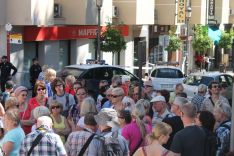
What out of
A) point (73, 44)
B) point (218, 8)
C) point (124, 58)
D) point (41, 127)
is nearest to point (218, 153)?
point (41, 127)

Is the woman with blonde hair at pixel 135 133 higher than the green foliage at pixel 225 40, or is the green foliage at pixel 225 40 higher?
the green foliage at pixel 225 40

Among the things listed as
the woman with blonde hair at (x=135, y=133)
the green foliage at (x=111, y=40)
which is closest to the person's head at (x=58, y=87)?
the woman with blonde hair at (x=135, y=133)

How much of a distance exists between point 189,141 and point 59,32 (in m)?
22.0

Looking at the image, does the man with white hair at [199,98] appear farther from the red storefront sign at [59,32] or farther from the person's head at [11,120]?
the red storefront sign at [59,32]

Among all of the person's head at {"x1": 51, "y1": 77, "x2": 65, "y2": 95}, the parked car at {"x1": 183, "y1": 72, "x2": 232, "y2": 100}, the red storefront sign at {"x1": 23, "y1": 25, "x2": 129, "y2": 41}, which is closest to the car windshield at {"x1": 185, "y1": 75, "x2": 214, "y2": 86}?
the parked car at {"x1": 183, "y1": 72, "x2": 232, "y2": 100}

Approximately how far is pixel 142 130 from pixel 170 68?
17769mm

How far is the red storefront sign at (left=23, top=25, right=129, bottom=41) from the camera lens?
26689 mm

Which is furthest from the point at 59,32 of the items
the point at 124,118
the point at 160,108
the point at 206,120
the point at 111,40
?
the point at 206,120

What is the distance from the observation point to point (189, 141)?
7.32 meters

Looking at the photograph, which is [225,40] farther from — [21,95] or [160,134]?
[160,134]

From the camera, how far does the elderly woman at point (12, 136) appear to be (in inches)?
298

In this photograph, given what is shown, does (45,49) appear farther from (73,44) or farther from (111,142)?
(111,142)

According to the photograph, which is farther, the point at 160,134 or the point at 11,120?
the point at 11,120

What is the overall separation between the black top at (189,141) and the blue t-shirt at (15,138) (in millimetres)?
1890
